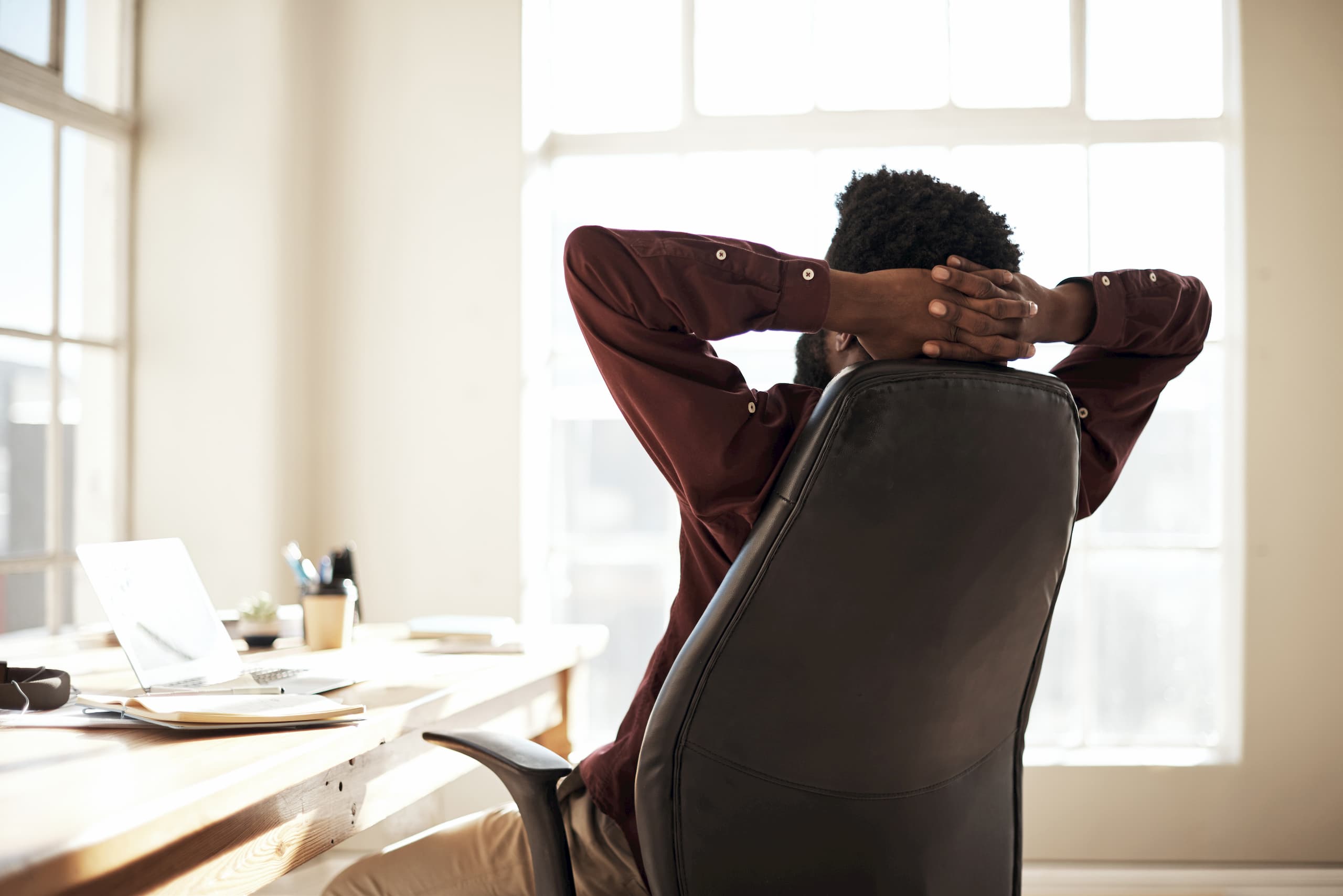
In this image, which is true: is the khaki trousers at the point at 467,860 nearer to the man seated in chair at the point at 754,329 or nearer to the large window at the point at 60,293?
the man seated in chair at the point at 754,329

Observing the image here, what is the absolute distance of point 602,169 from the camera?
3.07 metres

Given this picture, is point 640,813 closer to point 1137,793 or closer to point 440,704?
point 440,704

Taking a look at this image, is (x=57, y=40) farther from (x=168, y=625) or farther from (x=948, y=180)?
(x=948, y=180)

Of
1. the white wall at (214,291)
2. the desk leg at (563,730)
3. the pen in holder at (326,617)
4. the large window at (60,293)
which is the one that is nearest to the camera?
the pen in holder at (326,617)

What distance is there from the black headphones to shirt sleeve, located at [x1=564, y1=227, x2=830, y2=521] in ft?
2.53

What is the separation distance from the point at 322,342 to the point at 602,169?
1.05 meters

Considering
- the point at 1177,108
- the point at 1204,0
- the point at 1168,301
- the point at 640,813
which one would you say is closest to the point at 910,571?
the point at 640,813

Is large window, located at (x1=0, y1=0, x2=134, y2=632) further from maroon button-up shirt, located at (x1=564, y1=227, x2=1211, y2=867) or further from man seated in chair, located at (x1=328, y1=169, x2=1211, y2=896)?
maroon button-up shirt, located at (x1=564, y1=227, x2=1211, y2=867)

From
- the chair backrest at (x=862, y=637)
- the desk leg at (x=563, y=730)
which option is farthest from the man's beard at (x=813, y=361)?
the desk leg at (x=563, y=730)

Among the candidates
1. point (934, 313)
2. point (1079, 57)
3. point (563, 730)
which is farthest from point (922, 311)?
point (1079, 57)

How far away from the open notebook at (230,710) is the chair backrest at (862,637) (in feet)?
1.50

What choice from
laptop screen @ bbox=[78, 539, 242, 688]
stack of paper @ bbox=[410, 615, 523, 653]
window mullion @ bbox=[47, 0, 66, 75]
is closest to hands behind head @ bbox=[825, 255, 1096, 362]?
laptop screen @ bbox=[78, 539, 242, 688]

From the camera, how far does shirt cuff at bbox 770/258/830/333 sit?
32.7 inches

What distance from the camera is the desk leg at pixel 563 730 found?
6.45 feet
